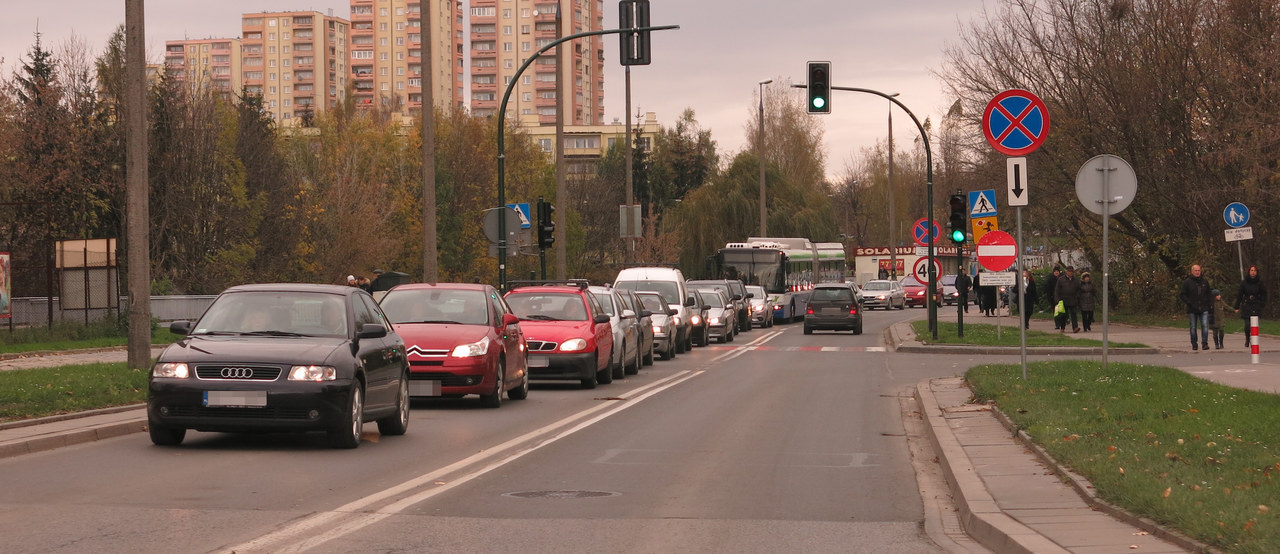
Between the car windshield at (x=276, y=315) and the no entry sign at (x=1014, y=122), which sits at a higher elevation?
the no entry sign at (x=1014, y=122)

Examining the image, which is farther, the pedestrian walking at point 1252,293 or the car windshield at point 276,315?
the pedestrian walking at point 1252,293

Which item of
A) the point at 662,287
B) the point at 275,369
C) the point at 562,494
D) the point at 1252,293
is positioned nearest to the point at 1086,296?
the point at 1252,293

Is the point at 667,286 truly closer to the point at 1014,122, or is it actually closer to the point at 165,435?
the point at 1014,122

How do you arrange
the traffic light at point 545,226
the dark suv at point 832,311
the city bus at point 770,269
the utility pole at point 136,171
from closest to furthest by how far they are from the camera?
the utility pole at point 136,171 → the traffic light at point 545,226 → the dark suv at point 832,311 → the city bus at point 770,269

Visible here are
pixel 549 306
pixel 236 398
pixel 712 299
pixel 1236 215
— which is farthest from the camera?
pixel 712 299

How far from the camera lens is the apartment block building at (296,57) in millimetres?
183000

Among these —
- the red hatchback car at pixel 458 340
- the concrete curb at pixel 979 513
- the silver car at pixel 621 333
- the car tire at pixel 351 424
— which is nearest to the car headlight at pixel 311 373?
the car tire at pixel 351 424

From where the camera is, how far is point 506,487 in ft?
35.6

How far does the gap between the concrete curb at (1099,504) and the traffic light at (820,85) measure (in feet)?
56.6

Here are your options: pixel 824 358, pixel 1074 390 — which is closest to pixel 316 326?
pixel 1074 390

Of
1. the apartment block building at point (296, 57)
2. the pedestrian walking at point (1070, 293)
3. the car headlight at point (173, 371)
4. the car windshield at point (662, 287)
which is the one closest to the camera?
the car headlight at point (173, 371)

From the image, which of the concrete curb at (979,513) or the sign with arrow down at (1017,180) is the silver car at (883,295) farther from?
the concrete curb at (979,513)

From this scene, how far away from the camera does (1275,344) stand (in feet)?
105

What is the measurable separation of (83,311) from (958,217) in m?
20.9
